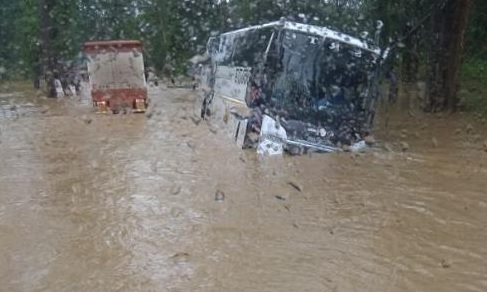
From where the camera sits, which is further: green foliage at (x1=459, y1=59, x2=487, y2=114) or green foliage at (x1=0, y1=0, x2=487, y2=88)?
green foliage at (x1=0, y1=0, x2=487, y2=88)

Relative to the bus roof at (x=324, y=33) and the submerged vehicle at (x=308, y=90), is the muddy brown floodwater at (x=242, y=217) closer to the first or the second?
the submerged vehicle at (x=308, y=90)

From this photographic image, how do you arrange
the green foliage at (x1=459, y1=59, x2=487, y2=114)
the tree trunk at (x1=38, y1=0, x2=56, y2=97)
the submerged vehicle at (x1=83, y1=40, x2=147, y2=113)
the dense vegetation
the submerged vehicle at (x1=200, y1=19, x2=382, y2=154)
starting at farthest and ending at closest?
the tree trunk at (x1=38, y1=0, x2=56, y2=97)
the submerged vehicle at (x1=83, y1=40, x2=147, y2=113)
the green foliage at (x1=459, y1=59, x2=487, y2=114)
the dense vegetation
the submerged vehicle at (x1=200, y1=19, x2=382, y2=154)

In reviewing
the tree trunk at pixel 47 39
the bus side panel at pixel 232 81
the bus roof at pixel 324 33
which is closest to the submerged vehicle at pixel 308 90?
the bus roof at pixel 324 33

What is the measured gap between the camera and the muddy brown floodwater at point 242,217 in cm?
659

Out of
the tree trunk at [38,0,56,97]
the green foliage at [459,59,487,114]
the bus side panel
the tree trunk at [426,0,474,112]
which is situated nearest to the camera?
the bus side panel

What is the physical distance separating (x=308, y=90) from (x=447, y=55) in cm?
594

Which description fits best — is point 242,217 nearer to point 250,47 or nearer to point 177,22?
point 250,47

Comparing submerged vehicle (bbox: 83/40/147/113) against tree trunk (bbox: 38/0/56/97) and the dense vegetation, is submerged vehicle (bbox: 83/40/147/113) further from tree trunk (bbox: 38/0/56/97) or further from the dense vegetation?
tree trunk (bbox: 38/0/56/97)

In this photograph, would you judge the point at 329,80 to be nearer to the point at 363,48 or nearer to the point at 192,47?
the point at 363,48

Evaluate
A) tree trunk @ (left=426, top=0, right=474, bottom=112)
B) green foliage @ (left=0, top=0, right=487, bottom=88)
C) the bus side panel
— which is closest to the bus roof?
the bus side panel

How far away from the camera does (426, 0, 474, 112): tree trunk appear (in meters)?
16.5

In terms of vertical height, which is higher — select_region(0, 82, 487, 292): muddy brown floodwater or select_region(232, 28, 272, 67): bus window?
select_region(232, 28, 272, 67): bus window

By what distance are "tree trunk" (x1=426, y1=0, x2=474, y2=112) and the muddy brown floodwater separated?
250 cm

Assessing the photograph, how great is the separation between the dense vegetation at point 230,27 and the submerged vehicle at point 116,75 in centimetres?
542
